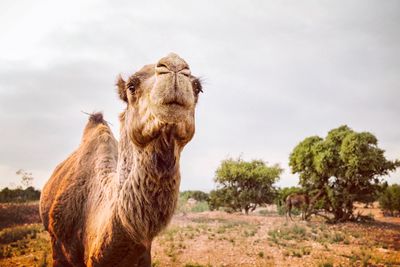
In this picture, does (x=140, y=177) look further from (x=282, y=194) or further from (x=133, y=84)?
(x=282, y=194)

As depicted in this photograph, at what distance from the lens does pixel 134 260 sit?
9.80 feet

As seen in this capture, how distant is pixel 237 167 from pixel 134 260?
26221 millimetres

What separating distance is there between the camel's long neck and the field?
6773 mm

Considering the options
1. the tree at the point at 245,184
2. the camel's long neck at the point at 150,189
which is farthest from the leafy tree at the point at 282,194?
the camel's long neck at the point at 150,189

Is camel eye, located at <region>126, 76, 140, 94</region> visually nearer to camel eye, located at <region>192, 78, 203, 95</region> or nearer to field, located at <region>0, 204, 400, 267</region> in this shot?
camel eye, located at <region>192, 78, 203, 95</region>

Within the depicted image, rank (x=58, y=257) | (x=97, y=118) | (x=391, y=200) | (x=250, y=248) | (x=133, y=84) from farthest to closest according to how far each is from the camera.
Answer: (x=391, y=200)
(x=250, y=248)
(x=97, y=118)
(x=58, y=257)
(x=133, y=84)

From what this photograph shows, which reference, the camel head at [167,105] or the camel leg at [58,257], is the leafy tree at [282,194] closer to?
the camel leg at [58,257]

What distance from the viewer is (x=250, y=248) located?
1102 centimetres

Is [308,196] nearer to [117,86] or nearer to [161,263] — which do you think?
[161,263]

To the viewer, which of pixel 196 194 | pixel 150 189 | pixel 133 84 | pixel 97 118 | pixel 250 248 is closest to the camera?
pixel 150 189

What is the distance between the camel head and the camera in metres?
2.09

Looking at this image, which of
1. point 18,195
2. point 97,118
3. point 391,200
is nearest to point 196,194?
point 391,200

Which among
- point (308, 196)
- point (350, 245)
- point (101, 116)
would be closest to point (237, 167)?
point (308, 196)

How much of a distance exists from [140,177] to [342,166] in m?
17.0
